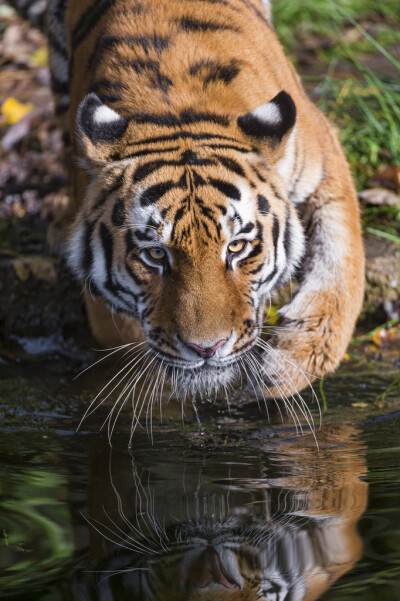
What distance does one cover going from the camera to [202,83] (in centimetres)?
297

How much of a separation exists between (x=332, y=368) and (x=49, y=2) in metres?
2.44

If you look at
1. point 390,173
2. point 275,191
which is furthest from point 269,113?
point 390,173

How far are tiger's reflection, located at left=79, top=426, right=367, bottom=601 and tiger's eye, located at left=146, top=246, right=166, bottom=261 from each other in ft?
1.96

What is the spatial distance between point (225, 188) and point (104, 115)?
0.44 metres

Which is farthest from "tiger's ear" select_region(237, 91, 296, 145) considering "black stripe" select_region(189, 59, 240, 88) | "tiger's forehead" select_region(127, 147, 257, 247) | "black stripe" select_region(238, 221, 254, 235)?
"black stripe" select_region(238, 221, 254, 235)

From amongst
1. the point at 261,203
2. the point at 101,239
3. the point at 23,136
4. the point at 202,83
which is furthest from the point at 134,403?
the point at 23,136

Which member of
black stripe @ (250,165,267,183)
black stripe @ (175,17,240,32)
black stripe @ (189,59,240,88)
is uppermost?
black stripe @ (175,17,240,32)

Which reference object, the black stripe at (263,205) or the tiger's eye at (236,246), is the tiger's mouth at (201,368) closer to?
the tiger's eye at (236,246)

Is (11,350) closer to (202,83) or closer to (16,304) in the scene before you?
(16,304)

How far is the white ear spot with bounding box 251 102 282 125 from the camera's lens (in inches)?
110

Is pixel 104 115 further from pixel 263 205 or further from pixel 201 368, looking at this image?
pixel 201 368

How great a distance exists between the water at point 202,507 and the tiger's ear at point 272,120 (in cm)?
96

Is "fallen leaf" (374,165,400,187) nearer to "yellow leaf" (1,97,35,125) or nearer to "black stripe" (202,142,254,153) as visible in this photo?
"black stripe" (202,142,254,153)

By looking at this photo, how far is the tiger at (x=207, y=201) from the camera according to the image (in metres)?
2.66
